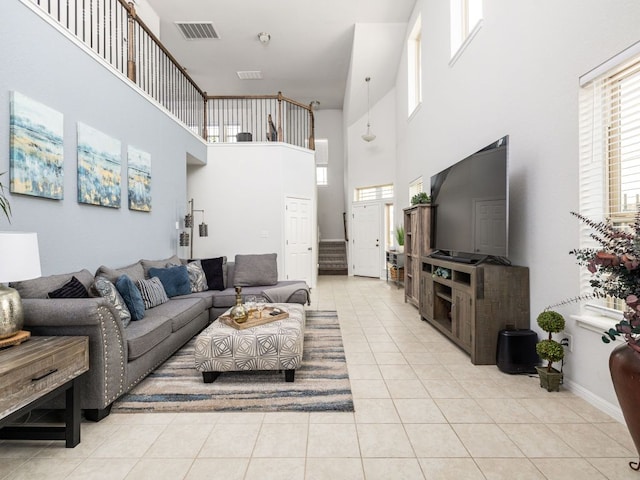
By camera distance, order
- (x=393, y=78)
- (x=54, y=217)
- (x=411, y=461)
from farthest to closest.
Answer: (x=393, y=78) < (x=54, y=217) < (x=411, y=461)

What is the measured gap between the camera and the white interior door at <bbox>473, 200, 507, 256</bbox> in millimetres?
2965

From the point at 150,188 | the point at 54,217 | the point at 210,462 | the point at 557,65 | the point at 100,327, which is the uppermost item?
the point at 557,65

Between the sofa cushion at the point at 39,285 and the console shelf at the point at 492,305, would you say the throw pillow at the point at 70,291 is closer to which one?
the sofa cushion at the point at 39,285

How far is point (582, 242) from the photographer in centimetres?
237

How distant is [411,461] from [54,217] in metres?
3.20

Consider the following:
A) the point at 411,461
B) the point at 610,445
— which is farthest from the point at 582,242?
the point at 411,461

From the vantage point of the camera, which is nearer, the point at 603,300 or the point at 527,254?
the point at 603,300

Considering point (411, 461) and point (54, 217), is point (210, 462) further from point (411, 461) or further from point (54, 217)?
point (54, 217)

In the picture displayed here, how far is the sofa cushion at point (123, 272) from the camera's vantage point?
10.5ft

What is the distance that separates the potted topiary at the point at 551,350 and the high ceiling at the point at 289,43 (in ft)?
20.5

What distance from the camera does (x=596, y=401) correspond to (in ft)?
7.34

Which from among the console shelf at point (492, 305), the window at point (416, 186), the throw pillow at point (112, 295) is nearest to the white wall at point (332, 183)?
the window at point (416, 186)

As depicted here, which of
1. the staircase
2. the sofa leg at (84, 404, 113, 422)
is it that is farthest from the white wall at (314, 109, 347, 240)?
the sofa leg at (84, 404, 113, 422)

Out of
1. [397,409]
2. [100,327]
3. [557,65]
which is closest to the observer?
[100,327]
